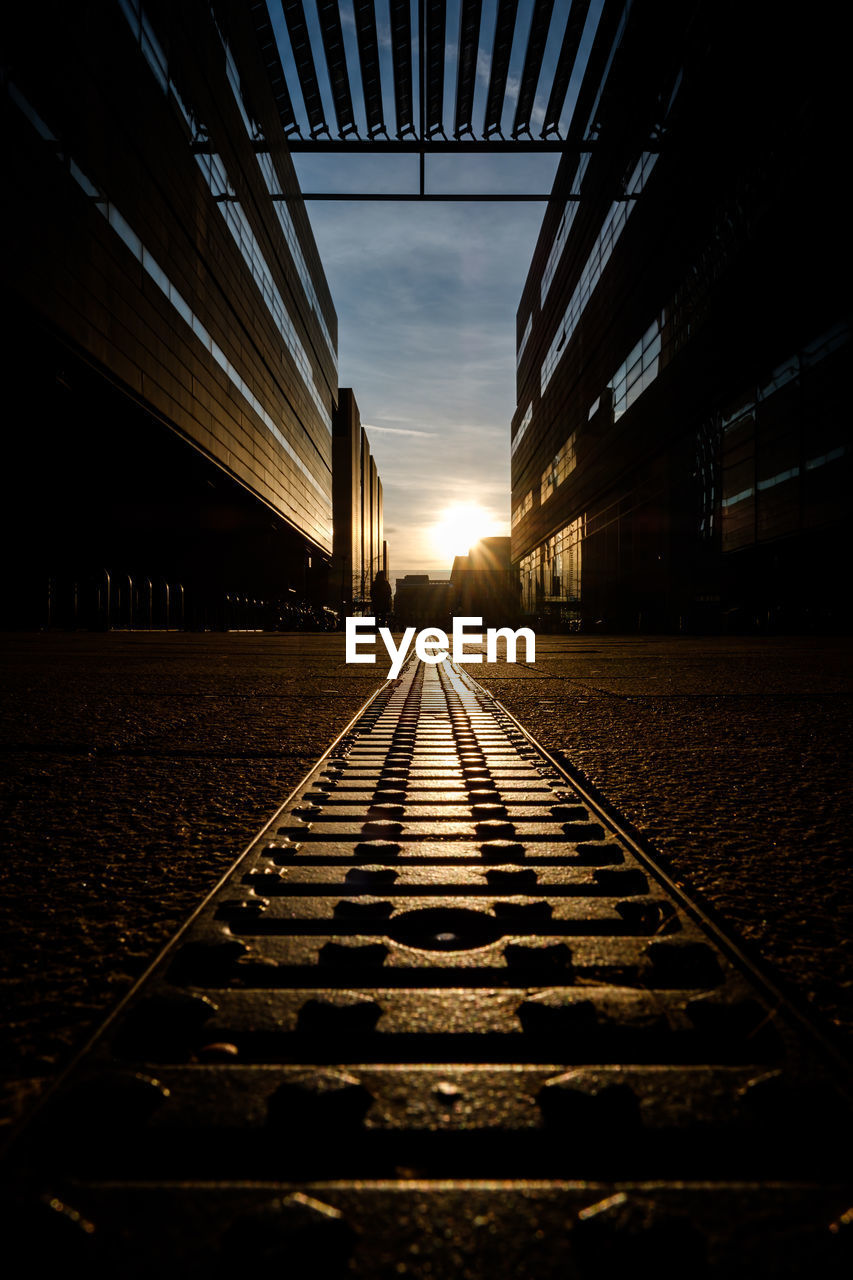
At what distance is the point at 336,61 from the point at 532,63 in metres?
6.61

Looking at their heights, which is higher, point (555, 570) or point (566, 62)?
point (566, 62)

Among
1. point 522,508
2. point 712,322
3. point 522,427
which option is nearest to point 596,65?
point 712,322

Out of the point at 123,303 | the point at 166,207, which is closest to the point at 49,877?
the point at 123,303

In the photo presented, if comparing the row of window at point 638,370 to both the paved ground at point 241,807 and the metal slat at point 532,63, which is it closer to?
the metal slat at point 532,63

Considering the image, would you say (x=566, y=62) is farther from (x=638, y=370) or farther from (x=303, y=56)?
(x=638, y=370)

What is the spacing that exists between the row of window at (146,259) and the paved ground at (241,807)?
16.7 meters

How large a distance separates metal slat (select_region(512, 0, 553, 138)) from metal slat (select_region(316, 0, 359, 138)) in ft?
20.1

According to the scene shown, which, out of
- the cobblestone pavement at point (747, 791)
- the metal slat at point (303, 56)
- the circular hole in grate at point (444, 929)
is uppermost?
the metal slat at point (303, 56)

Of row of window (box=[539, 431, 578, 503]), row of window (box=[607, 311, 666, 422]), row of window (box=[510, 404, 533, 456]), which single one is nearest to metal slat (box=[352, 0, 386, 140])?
row of window (box=[607, 311, 666, 422])

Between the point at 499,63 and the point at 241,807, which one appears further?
the point at 499,63

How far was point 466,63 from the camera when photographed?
82.4ft

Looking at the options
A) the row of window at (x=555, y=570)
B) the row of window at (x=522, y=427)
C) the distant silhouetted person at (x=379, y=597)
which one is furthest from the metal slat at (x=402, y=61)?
the row of window at (x=522, y=427)

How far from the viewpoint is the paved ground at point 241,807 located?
108 cm

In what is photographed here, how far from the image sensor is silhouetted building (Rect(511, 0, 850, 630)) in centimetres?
2048
